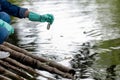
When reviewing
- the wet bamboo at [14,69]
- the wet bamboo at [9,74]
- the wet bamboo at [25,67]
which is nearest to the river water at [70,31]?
the wet bamboo at [25,67]

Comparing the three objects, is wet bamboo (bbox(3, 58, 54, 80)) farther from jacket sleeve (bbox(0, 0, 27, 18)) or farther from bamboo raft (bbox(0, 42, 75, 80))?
jacket sleeve (bbox(0, 0, 27, 18))

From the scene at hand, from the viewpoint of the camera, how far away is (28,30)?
10.6m

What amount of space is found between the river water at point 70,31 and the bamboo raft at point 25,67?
20.4 inches

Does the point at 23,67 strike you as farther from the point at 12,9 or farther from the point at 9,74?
the point at 12,9

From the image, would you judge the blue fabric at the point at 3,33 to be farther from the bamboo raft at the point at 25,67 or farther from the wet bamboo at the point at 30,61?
the wet bamboo at the point at 30,61

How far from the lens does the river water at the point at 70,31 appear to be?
8250mm

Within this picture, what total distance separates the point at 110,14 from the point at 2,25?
24.0ft

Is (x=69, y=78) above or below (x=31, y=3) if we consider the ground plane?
below

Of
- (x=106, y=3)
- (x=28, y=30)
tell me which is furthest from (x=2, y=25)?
(x=106, y=3)

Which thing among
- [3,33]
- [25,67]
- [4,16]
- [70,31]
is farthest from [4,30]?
[70,31]

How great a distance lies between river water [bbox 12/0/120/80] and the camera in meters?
8.25

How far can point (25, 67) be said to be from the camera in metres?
6.58

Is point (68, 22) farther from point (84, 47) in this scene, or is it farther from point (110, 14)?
point (84, 47)

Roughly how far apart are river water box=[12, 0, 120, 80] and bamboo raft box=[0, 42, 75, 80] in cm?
52
